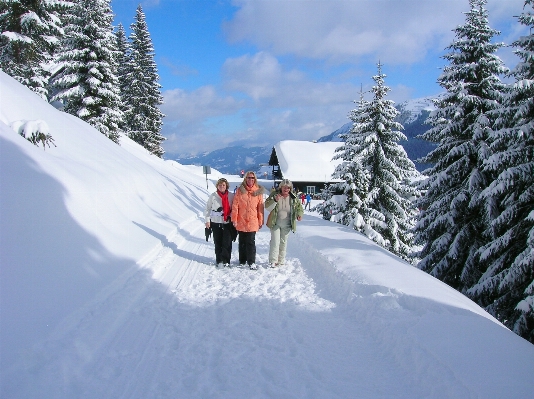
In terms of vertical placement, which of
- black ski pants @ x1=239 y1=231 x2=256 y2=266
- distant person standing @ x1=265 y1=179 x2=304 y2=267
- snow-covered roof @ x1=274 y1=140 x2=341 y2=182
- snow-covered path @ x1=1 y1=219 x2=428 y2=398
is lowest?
snow-covered path @ x1=1 y1=219 x2=428 y2=398

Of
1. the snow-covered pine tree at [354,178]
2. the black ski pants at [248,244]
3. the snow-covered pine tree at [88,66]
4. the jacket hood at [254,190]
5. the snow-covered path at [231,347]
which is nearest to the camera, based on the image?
the snow-covered path at [231,347]

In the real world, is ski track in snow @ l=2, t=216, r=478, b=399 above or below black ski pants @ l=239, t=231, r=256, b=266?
below

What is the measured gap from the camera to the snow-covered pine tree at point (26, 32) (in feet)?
50.4

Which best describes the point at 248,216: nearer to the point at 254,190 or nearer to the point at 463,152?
the point at 254,190

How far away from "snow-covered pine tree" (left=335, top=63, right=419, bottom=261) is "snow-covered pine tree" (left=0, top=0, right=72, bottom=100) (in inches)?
607

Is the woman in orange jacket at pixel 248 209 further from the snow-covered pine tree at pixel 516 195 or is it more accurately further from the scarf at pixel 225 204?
the snow-covered pine tree at pixel 516 195

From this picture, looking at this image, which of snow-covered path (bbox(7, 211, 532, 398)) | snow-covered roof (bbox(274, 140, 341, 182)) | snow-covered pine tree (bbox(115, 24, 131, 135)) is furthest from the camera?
snow-covered roof (bbox(274, 140, 341, 182))

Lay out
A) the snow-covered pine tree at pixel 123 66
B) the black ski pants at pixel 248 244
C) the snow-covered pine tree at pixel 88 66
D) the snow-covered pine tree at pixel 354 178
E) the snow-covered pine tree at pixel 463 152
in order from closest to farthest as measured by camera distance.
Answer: the black ski pants at pixel 248 244 → the snow-covered pine tree at pixel 463 152 → the snow-covered pine tree at pixel 354 178 → the snow-covered pine tree at pixel 88 66 → the snow-covered pine tree at pixel 123 66

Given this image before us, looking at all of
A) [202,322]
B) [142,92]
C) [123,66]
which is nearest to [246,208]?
[202,322]

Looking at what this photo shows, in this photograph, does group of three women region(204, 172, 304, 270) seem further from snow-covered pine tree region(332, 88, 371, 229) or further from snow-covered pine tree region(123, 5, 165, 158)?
snow-covered pine tree region(123, 5, 165, 158)

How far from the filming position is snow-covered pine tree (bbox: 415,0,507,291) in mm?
11430

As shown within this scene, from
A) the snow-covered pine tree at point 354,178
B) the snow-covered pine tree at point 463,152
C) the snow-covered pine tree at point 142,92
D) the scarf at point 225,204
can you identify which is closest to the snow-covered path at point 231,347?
the scarf at point 225,204

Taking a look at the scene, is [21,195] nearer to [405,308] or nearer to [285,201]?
[285,201]

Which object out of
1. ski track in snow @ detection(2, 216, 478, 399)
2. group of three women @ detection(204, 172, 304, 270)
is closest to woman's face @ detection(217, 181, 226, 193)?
group of three women @ detection(204, 172, 304, 270)
